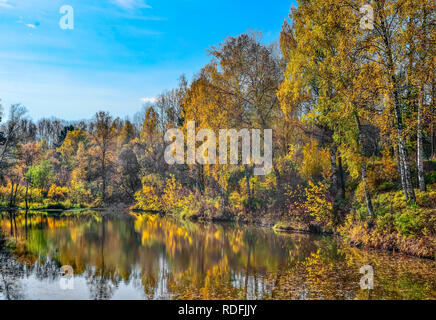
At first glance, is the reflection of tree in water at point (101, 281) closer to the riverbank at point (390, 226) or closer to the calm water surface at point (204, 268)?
the calm water surface at point (204, 268)

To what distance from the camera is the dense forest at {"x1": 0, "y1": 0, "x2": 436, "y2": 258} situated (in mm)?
12570

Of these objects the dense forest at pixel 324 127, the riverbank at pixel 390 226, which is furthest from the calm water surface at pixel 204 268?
the dense forest at pixel 324 127

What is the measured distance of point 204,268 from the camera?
11156 mm

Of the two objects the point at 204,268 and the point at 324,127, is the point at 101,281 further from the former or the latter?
the point at 324,127

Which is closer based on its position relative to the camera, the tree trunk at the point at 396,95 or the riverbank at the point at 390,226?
the riverbank at the point at 390,226

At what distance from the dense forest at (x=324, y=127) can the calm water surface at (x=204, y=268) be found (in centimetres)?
203

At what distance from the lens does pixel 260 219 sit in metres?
22.4

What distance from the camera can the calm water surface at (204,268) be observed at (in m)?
8.34

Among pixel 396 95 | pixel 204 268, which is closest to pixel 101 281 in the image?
pixel 204 268

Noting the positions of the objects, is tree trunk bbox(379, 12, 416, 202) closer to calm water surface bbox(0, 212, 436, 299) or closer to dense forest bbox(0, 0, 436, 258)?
dense forest bbox(0, 0, 436, 258)

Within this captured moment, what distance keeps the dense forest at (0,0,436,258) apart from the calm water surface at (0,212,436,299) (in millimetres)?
2034

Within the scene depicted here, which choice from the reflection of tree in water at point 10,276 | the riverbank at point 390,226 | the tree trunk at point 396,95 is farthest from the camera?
the tree trunk at point 396,95
